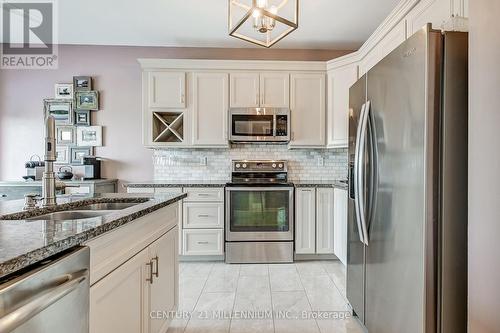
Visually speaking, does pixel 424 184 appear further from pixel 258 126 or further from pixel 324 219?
pixel 258 126

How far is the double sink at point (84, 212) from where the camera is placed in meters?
1.45

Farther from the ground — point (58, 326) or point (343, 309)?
point (58, 326)

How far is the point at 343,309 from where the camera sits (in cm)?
223

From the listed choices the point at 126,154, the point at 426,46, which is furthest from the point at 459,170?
the point at 126,154

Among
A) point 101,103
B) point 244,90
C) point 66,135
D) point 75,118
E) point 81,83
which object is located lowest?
point 66,135

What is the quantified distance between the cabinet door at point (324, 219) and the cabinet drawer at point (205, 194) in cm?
113

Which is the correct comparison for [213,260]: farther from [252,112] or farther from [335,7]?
[335,7]

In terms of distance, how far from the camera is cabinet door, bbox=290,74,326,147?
3.56 meters

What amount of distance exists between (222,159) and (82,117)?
75.8 inches

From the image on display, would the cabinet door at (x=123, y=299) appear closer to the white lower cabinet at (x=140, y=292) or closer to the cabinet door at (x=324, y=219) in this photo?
the white lower cabinet at (x=140, y=292)

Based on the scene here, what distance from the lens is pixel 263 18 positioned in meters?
1.95

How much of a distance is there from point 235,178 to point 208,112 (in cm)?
91

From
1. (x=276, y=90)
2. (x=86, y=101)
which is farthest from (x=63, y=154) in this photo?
(x=276, y=90)

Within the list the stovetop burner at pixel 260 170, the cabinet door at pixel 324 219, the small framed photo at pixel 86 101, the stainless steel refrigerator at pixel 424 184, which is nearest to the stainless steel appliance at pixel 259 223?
the cabinet door at pixel 324 219
